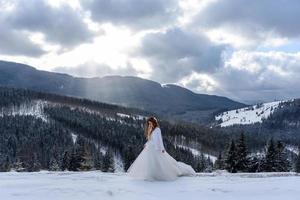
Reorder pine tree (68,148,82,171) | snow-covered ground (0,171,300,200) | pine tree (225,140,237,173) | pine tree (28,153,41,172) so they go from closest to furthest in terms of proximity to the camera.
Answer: snow-covered ground (0,171,300,200) → pine tree (225,140,237,173) → pine tree (68,148,82,171) → pine tree (28,153,41,172)

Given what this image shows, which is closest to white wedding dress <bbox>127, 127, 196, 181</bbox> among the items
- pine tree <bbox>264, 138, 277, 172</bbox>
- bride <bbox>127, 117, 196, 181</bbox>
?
bride <bbox>127, 117, 196, 181</bbox>

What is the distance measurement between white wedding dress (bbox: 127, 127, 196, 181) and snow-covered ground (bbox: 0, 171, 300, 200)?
0.46 metres

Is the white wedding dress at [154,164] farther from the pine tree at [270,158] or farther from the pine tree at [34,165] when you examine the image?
the pine tree at [34,165]

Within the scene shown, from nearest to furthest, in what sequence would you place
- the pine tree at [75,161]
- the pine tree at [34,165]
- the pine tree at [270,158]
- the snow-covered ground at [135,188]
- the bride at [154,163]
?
1. the snow-covered ground at [135,188]
2. the bride at [154,163]
3. the pine tree at [270,158]
4. the pine tree at [75,161]
5. the pine tree at [34,165]

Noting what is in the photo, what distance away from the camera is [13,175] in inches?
771

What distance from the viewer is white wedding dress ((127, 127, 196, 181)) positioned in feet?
61.3

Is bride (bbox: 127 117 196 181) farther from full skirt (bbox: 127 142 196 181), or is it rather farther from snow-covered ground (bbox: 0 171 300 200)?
snow-covered ground (bbox: 0 171 300 200)

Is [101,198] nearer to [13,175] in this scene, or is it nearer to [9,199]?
[9,199]

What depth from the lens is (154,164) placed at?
61.6 ft

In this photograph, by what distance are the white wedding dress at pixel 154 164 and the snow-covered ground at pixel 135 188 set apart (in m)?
0.46

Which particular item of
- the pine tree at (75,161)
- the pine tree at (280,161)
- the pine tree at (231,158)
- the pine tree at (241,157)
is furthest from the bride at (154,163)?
the pine tree at (75,161)

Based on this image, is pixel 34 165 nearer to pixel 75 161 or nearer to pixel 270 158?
pixel 75 161

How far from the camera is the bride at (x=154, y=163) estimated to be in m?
18.7

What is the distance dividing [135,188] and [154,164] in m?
2.56
